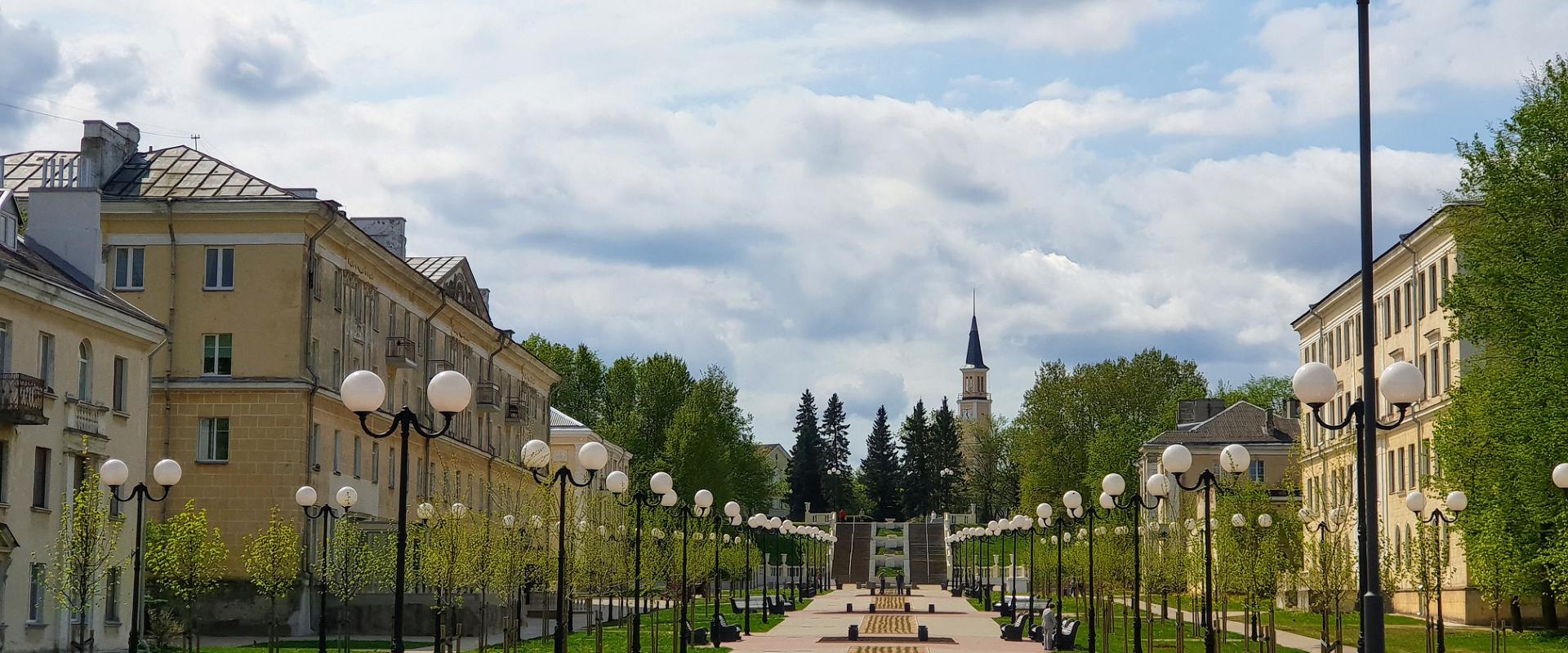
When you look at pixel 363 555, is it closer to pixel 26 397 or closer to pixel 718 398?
pixel 26 397

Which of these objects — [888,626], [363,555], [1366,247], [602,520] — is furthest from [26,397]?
[888,626]

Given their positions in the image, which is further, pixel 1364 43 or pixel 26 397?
pixel 26 397

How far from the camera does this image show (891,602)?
232 ft

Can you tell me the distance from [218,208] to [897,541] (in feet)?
319

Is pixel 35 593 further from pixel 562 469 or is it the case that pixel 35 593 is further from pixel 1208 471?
pixel 1208 471

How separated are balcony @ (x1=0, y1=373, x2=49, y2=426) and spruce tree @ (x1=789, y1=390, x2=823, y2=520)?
13081 cm

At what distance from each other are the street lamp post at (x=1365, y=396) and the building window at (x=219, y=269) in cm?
3281

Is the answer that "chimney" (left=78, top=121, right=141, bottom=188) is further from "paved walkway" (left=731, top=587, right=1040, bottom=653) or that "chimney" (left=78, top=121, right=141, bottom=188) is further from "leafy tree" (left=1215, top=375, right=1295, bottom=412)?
"leafy tree" (left=1215, top=375, right=1295, bottom=412)

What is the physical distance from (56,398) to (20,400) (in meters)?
2.12

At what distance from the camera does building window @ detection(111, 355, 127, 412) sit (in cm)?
3369

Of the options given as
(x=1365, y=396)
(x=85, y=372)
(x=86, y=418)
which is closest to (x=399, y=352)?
(x=85, y=372)

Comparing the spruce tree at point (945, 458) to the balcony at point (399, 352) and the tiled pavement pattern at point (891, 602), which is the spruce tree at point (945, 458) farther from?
the balcony at point (399, 352)

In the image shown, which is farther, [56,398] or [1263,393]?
[1263,393]

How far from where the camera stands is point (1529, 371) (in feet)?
112
